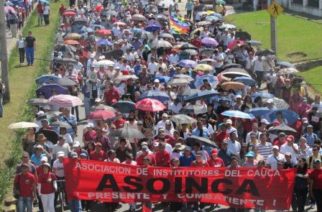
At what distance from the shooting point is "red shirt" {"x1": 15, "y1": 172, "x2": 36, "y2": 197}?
59.1 feet

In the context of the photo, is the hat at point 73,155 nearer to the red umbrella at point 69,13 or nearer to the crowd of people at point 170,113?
the crowd of people at point 170,113

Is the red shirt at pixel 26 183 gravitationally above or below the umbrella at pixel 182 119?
below

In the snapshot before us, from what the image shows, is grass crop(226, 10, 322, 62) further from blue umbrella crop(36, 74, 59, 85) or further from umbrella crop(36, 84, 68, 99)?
umbrella crop(36, 84, 68, 99)

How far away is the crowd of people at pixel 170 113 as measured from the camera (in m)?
19.0

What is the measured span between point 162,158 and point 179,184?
118 centimetres

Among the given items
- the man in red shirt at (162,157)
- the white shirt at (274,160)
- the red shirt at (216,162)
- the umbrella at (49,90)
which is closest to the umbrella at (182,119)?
the man in red shirt at (162,157)

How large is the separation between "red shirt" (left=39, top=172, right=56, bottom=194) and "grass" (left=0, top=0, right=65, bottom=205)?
1914 mm

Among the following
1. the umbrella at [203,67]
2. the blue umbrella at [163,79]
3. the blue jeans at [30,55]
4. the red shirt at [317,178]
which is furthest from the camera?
the blue jeans at [30,55]

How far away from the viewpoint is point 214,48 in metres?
35.2

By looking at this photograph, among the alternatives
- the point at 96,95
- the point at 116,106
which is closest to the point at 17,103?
the point at 96,95

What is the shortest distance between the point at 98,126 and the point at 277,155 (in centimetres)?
455

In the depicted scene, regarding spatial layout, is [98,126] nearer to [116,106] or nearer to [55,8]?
[116,106]

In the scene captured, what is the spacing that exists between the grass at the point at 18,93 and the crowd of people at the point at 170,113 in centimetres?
111

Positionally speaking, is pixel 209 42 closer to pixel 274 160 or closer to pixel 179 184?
pixel 274 160
